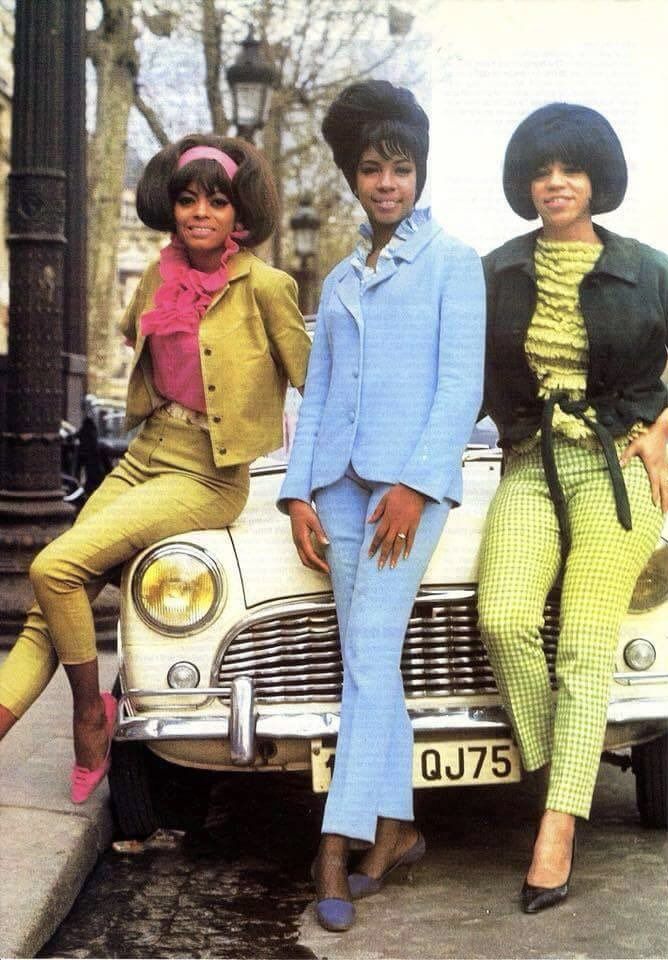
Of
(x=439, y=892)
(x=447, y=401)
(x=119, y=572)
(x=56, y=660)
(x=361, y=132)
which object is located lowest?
(x=439, y=892)

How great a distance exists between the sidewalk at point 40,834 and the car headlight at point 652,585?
1610 millimetres

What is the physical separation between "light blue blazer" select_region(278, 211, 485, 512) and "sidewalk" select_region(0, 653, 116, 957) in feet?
3.56

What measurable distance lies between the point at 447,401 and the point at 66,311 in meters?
9.02

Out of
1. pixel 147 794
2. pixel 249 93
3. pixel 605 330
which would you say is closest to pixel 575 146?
pixel 605 330

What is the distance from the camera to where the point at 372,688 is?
145 inches

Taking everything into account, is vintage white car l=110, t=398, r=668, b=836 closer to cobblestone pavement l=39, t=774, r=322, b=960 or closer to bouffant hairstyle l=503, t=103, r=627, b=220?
cobblestone pavement l=39, t=774, r=322, b=960

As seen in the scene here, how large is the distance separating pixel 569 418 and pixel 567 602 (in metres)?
0.50

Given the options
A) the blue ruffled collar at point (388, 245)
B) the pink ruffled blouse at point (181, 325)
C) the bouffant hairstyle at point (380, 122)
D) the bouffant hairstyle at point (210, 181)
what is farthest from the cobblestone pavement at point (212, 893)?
the bouffant hairstyle at point (380, 122)

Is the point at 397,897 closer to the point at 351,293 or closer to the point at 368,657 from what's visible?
the point at 368,657

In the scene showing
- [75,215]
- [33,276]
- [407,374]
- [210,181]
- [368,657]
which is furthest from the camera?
[75,215]

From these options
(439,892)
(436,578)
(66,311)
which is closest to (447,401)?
(436,578)

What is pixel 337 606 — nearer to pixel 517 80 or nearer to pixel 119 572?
pixel 119 572

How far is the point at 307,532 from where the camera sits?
389 centimetres

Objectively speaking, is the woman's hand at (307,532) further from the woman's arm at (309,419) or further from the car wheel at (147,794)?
the car wheel at (147,794)
